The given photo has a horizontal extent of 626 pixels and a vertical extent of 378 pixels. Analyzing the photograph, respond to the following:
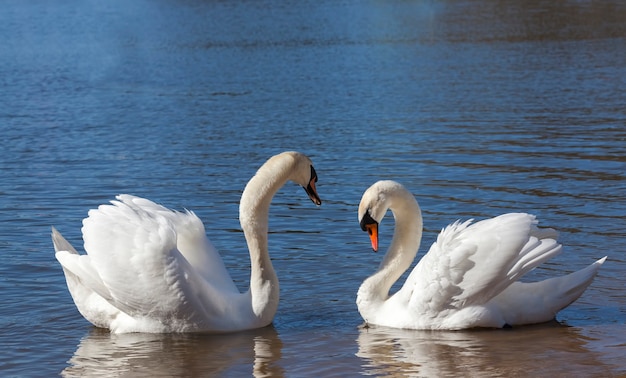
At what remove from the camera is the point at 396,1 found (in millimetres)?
53781

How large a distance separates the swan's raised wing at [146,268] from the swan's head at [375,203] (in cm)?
109

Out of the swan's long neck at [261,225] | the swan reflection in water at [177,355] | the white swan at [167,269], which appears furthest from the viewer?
the swan's long neck at [261,225]

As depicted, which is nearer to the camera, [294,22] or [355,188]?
[355,188]

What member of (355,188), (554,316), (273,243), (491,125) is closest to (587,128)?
(491,125)

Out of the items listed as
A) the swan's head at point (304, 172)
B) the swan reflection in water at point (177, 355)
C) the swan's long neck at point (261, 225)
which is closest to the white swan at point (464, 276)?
the swan's head at point (304, 172)

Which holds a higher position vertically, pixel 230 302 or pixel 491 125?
pixel 491 125

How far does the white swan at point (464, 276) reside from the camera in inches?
281

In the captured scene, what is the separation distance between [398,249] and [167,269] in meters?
1.77

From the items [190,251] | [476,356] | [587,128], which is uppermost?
[587,128]

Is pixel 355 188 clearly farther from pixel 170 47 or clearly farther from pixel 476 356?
pixel 170 47

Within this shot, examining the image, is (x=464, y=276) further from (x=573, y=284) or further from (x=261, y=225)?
(x=261, y=225)

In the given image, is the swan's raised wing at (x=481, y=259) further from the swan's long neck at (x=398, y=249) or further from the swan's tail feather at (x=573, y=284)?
the swan's long neck at (x=398, y=249)

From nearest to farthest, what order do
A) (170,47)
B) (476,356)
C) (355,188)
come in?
(476,356) < (355,188) < (170,47)

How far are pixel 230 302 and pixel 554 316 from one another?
2.26 meters
